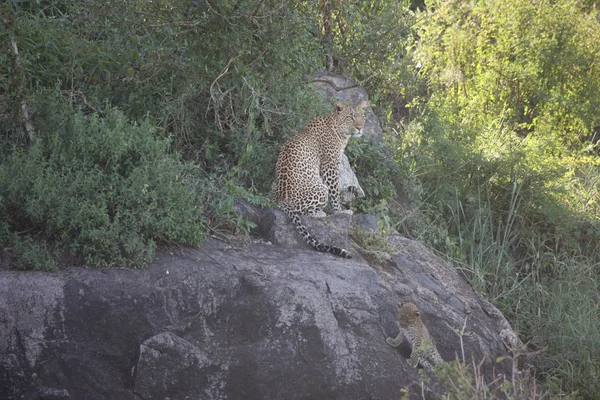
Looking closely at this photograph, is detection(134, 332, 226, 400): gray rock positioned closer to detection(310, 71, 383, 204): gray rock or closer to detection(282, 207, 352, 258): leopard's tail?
detection(282, 207, 352, 258): leopard's tail

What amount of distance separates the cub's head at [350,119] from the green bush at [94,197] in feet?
9.41

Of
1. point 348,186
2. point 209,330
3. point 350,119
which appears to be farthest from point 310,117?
point 209,330

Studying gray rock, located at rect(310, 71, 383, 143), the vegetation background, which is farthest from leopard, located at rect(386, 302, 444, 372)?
gray rock, located at rect(310, 71, 383, 143)

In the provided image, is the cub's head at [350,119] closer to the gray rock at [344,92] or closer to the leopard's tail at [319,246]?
the gray rock at [344,92]

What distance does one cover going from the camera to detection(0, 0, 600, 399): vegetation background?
7.44 meters

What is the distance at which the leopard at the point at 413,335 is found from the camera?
303 inches

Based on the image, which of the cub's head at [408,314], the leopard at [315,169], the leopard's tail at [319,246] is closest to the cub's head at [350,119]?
the leopard at [315,169]

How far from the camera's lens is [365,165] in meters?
11.6

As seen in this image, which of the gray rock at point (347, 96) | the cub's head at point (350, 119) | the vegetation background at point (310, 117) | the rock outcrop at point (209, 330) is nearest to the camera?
the rock outcrop at point (209, 330)

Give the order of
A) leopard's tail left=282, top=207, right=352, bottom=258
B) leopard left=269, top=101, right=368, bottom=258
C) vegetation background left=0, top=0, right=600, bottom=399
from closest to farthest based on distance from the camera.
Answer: vegetation background left=0, top=0, right=600, bottom=399 < leopard's tail left=282, top=207, right=352, bottom=258 < leopard left=269, top=101, right=368, bottom=258

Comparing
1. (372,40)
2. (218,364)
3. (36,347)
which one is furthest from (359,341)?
(372,40)

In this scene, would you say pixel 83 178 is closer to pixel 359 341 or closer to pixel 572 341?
pixel 359 341

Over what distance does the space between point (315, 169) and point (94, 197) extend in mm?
2952

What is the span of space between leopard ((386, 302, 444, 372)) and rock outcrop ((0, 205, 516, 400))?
0.09m
